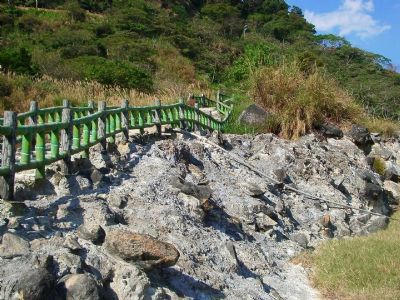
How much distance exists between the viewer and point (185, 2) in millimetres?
66750

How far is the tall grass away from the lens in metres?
14.8

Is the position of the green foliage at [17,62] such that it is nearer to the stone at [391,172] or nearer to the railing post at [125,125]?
the railing post at [125,125]

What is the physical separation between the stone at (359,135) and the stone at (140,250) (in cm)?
1088

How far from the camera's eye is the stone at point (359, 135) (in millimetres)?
15578

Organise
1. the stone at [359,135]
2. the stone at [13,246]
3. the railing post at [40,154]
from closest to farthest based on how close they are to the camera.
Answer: the stone at [13,246] → the railing post at [40,154] → the stone at [359,135]

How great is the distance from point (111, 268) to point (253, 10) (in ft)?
235

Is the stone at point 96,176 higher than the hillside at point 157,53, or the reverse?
the stone at point 96,176

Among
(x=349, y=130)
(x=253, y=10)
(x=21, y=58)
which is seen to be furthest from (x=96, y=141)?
(x=253, y=10)

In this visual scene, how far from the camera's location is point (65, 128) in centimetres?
707

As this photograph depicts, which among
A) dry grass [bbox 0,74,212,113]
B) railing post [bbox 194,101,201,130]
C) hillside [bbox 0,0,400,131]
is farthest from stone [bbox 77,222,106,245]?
hillside [bbox 0,0,400,131]

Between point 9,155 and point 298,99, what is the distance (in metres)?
10.5

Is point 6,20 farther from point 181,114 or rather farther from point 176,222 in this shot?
point 176,222

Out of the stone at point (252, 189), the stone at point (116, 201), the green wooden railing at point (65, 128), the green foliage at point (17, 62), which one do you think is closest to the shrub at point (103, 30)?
the green foliage at point (17, 62)

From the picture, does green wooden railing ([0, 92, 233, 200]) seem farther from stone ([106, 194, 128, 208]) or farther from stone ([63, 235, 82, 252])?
stone ([63, 235, 82, 252])
